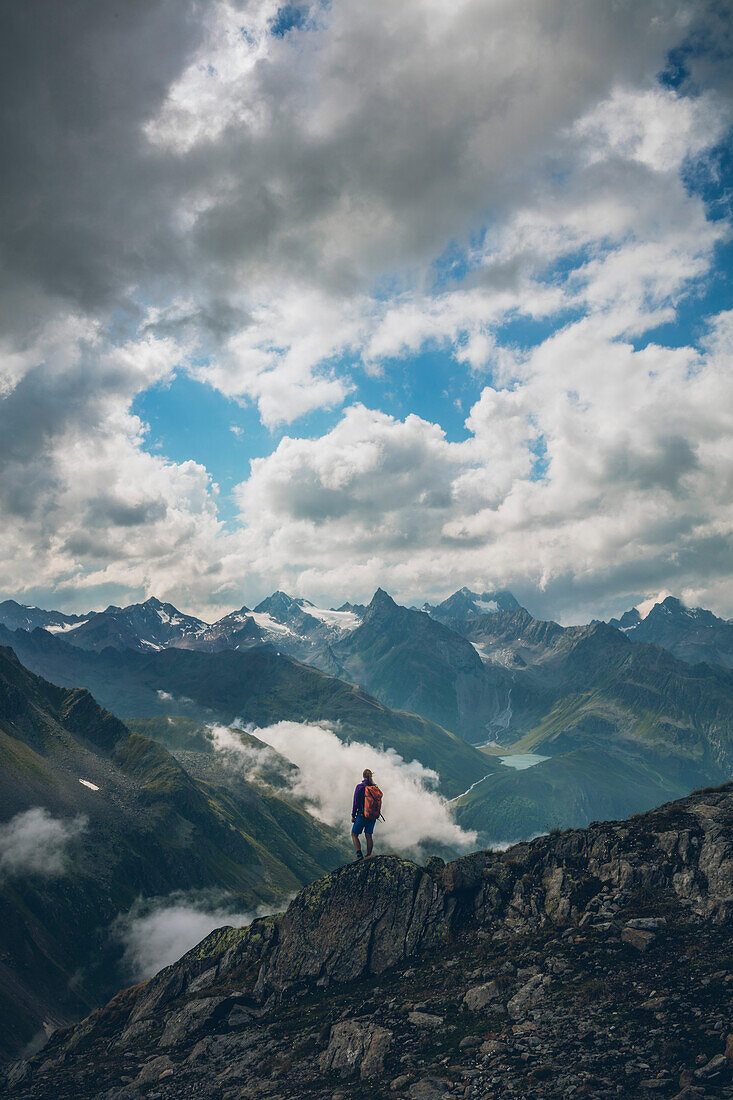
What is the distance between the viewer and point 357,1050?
2797cm

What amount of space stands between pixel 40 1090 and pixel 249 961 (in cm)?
1545

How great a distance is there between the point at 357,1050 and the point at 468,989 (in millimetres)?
6276

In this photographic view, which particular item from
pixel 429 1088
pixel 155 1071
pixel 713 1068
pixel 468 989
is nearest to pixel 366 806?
pixel 468 989

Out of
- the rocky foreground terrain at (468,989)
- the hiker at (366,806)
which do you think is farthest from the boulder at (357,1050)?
the hiker at (366,806)

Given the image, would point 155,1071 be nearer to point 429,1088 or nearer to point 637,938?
point 429,1088

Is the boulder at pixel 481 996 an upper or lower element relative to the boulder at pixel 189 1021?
upper

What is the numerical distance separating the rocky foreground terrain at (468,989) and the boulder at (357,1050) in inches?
3.8

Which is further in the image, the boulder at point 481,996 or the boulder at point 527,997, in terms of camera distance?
the boulder at point 481,996

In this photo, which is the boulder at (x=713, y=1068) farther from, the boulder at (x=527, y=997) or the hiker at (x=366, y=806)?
the hiker at (x=366, y=806)

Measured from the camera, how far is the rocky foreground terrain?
22.2 metres

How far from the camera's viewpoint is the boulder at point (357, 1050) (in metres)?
26.6

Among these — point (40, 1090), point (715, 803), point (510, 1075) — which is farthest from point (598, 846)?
point (40, 1090)

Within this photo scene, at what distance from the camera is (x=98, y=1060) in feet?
133

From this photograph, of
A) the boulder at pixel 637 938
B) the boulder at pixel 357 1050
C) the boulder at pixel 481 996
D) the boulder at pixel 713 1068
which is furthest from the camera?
the boulder at pixel 481 996
